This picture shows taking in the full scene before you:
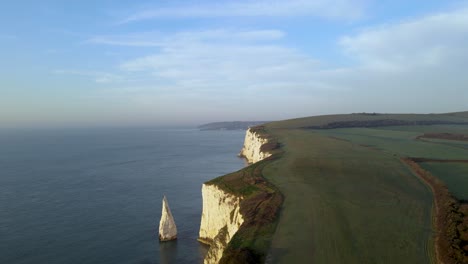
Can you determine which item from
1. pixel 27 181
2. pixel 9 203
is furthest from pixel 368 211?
pixel 27 181

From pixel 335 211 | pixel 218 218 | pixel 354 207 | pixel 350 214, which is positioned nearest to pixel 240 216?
pixel 218 218

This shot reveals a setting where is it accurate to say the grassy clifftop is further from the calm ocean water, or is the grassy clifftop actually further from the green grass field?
the calm ocean water

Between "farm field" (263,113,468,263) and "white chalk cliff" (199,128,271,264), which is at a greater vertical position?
"farm field" (263,113,468,263)

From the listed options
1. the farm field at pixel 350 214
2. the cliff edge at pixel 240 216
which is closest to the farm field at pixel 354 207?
the farm field at pixel 350 214

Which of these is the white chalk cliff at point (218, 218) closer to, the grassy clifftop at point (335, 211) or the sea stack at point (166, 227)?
the grassy clifftop at point (335, 211)

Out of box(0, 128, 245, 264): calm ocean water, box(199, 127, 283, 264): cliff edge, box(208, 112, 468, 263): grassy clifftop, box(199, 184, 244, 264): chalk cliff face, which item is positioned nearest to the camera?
box(208, 112, 468, 263): grassy clifftop

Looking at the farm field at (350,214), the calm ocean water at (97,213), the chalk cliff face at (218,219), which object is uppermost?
the farm field at (350,214)

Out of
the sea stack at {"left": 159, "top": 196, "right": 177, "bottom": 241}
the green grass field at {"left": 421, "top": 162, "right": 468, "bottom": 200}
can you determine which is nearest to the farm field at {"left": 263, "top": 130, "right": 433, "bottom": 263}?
the green grass field at {"left": 421, "top": 162, "right": 468, "bottom": 200}

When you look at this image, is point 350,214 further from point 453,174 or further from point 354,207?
point 453,174

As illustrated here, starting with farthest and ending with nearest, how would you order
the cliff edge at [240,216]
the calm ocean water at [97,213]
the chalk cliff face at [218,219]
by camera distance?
the calm ocean water at [97,213] < the chalk cliff face at [218,219] < the cliff edge at [240,216]

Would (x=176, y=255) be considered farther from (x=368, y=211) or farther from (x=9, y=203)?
(x=9, y=203)
